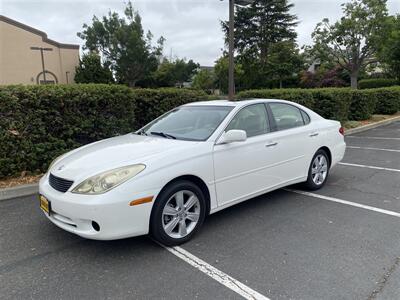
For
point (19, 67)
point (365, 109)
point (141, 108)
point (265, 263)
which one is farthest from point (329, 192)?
point (19, 67)

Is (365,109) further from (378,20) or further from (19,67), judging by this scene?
(19,67)

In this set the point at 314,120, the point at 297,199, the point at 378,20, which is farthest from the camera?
the point at 378,20

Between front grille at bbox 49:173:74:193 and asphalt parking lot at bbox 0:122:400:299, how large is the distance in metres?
0.61

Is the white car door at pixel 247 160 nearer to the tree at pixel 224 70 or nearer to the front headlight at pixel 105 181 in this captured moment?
the front headlight at pixel 105 181

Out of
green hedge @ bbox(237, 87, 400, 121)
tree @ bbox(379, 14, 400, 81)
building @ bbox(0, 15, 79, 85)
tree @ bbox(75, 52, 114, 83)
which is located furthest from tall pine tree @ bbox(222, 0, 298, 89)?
green hedge @ bbox(237, 87, 400, 121)

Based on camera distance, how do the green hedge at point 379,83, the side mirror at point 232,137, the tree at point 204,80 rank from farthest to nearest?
the tree at point 204,80 < the green hedge at point 379,83 < the side mirror at point 232,137

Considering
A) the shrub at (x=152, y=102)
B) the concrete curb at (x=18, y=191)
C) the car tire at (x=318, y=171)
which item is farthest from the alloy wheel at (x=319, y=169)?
the concrete curb at (x=18, y=191)

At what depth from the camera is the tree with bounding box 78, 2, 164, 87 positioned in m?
36.9

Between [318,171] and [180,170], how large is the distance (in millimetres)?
2707

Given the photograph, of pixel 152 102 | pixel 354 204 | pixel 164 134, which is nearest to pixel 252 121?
pixel 164 134

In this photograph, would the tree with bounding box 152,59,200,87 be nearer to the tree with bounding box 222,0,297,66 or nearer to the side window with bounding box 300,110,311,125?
the tree with bounding box 222,0,297,66

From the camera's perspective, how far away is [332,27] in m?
23.9

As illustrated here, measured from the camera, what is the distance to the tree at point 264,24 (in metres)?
39.7

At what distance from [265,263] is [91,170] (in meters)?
1.81
